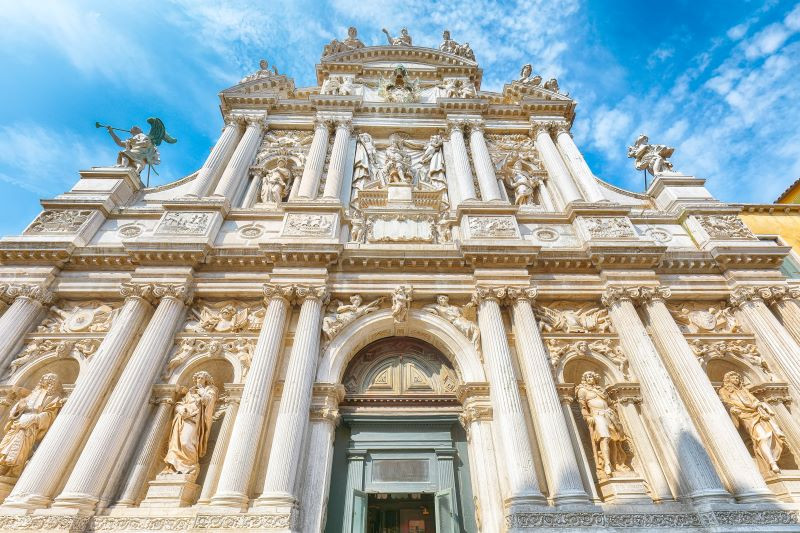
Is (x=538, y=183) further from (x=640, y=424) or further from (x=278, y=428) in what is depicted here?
(x=278, y=428)

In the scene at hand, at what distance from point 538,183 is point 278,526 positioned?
10747 millimetres

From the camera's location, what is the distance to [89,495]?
6199mm

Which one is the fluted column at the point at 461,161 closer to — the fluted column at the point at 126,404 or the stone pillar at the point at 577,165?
the stone pillar at the point at 577,165

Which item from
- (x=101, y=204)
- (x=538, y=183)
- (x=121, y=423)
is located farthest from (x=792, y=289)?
(x=101, y=204)

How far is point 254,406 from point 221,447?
936mm

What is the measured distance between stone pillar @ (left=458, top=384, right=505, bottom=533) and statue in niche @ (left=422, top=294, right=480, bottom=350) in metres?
1.23

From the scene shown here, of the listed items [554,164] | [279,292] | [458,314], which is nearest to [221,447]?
[279,292]

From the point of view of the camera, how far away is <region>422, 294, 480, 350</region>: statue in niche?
8.68 meters

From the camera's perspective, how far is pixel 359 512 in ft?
23.1

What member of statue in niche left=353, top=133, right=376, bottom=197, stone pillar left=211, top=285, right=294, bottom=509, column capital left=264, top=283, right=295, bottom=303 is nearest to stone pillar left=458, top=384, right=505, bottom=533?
stone pillar left=211, top=285, right=294, bottom=509

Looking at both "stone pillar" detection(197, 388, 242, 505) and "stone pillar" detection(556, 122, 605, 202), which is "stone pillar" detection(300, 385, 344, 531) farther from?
"stone pillar" detection(556, 122, 605, 202)

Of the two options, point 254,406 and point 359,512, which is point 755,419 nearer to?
point 359,512

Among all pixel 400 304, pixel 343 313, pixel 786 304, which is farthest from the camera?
pixel 786 304

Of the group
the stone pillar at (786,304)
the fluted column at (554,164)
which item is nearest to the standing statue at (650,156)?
the fluted column at (554,164)
